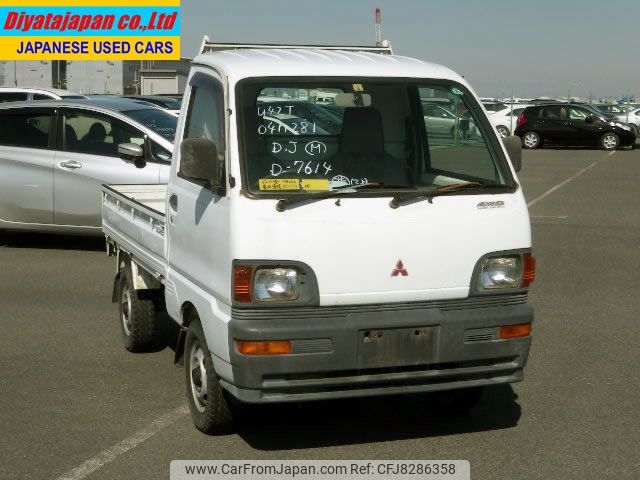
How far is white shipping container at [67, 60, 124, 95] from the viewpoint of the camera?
293 feet

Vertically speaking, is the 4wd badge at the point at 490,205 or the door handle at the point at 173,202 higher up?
the 4wd badge at the point at 490,205

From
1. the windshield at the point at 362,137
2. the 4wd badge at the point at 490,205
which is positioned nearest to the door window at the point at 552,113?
the windshield at the point at 362,137

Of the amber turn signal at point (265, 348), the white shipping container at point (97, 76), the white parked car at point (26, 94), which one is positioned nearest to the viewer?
the amber turn signal at point (265, 348)

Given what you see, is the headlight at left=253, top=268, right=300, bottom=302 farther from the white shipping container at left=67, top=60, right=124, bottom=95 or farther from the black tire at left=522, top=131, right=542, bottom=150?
the white shipping container at left=67, top=60, right=124, bottom=95

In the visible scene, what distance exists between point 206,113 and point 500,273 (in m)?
1.79

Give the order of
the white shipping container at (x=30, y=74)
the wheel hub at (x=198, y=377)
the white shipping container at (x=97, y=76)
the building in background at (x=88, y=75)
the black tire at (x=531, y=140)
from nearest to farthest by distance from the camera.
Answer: the wheel hub at (x=198, y=377) < the black tire at (x=531, y=140) < the building in background at (x=88, y=75) < the white shipping container at (x=30, y=74) < the white shipping container at (x=97, y=76)

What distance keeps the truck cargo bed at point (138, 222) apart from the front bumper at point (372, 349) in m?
1.52

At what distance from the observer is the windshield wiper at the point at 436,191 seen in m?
5.36

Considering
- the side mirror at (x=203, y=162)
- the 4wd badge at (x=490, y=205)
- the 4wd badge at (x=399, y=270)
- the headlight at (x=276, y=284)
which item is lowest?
the headlight at (x=276, y=284)

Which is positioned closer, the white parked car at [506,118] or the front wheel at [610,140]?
the front wheel at [610,140]

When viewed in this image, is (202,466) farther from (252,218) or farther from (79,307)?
(79,307)

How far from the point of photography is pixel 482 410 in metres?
A: 6.31

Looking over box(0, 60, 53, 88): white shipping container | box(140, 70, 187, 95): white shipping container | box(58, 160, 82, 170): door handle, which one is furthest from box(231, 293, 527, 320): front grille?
box(0, 60, 53, 88): white shipping container

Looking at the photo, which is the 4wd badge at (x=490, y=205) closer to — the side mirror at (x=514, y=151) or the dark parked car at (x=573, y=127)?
the side mirror at (x=514, y=151)
